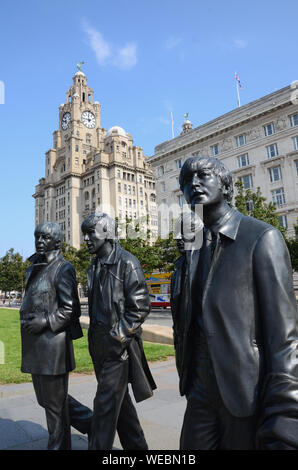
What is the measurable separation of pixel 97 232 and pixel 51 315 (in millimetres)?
963

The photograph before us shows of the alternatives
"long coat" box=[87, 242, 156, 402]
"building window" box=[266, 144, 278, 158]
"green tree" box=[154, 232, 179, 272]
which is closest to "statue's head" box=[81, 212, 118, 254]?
"long coat" box=[87, 242, 156, 402]

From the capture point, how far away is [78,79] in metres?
89.1

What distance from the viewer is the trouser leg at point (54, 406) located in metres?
3.28

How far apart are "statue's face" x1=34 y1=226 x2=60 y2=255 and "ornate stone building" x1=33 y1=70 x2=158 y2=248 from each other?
6565 centimetres

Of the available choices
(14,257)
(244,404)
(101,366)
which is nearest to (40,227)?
(101,366)

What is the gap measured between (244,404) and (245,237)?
82 cm

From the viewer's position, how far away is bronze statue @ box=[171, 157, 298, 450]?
147 cm

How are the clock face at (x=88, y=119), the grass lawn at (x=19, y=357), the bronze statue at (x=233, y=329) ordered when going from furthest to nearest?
the clock face at (x=88, y=119)
the grass lawn at (x=19, y=357)
the bronze statue at (x=233, y=329)

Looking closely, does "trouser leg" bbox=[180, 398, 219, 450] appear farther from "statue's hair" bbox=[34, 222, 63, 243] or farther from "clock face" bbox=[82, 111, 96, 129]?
"clock face" bbox=[82, 111, 96, 129]

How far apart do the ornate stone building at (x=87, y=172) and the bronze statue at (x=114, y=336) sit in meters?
66.0

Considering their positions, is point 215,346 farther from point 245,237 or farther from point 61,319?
point 61,319

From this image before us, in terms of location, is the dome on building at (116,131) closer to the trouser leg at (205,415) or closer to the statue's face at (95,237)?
the statue's face at (95,237)

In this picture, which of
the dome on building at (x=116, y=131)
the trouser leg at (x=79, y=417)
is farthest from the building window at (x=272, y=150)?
the dome on building at (x=116, y=131)

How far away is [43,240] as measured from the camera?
3660mm
